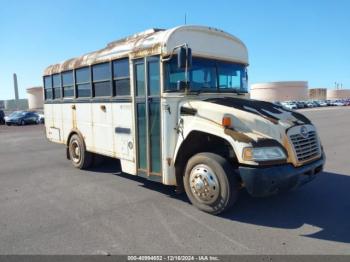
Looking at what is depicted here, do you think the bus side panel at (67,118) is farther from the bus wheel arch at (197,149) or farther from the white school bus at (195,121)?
the bus wheel arch at (197,149)

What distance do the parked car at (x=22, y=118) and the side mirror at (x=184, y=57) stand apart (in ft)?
96.7

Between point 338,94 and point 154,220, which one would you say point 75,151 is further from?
point 338,94

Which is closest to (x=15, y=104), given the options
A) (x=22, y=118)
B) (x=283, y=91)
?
(x=22, y=118)

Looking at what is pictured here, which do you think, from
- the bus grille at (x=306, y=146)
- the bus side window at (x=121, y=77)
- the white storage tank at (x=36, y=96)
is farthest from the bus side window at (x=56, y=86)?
the white storage tank at (x=36, y=96)

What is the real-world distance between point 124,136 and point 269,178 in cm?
312

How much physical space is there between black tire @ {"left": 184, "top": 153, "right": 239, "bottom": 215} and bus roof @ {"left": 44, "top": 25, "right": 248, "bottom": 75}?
1.84 meters

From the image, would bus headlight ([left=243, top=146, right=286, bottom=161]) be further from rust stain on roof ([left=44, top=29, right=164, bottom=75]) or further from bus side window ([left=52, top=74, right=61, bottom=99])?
bus side window ([left=52, top=74, right=61, bottom=99])

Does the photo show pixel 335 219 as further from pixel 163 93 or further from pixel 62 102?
pixel 62 102

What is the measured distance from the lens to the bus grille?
455cm

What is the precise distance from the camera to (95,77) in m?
7.16

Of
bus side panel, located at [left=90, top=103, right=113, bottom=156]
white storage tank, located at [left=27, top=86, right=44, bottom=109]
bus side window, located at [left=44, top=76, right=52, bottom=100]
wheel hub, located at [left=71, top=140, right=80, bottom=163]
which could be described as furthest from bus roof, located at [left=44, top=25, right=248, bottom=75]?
white storage tank, located at [left=27, top=86, right=44, bottom=109]

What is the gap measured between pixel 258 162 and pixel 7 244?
11.0ft

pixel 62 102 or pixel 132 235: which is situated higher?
pixel 62 102

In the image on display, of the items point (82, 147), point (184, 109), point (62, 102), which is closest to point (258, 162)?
Result: point (184, 109)
